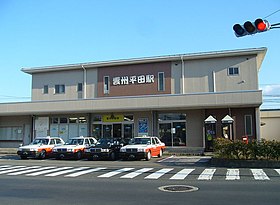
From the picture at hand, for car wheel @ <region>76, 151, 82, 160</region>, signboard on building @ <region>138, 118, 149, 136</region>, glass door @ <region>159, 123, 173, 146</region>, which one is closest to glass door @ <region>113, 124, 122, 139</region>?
signboard on building @ <region>138, 118, 149, 136</region>

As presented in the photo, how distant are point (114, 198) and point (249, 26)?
21.5ft

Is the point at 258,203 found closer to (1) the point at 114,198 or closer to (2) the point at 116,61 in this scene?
(1) the point at 114,198

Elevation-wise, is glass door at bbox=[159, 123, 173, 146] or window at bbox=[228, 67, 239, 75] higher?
window at bbox=[228, 67, 239, 75]

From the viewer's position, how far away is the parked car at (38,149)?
2545 cm

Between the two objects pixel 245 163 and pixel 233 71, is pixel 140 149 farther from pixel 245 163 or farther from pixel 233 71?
pixel 233 71

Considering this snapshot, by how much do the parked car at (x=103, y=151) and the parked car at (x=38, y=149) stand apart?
3737mm

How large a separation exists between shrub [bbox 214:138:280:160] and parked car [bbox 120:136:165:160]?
195 inches

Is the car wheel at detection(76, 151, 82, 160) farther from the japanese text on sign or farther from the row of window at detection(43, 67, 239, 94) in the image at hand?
the japanese text on sign

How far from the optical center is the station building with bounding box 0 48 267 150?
28.6 metres

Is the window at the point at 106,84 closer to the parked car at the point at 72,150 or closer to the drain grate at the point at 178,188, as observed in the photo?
the parked car at the point at 72,150

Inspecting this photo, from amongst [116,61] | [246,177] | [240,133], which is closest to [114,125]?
[116,61]

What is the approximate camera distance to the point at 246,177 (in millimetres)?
13797

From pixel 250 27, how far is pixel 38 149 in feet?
63.6

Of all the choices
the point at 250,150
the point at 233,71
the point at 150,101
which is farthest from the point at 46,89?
the point at 250,150
